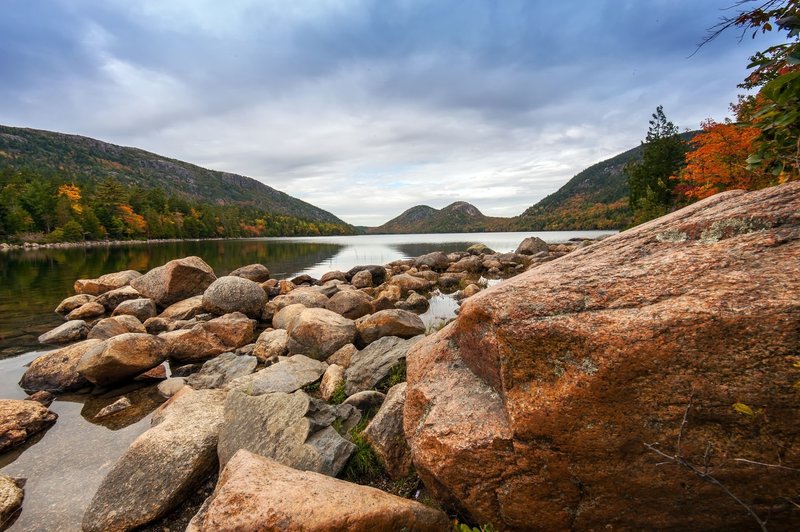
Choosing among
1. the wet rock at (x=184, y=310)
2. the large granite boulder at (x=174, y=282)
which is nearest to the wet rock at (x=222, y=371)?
the wet rock at (x=184, y=310)

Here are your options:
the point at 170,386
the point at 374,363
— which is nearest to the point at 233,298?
the point at 170,386

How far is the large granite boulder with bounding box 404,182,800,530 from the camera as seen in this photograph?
251 centimetres

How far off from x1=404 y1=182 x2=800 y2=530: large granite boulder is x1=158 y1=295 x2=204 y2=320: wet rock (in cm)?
1549

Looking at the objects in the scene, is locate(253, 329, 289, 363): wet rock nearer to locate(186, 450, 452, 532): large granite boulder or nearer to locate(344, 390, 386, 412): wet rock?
locate(344, 390, 386, 412): wet rock

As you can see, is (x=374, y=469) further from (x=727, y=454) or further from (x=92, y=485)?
(x=92, y=485)

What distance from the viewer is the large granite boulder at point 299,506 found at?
3004 mm

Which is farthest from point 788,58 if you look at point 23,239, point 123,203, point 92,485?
point 123,203

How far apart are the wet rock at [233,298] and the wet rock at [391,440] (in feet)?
41.3

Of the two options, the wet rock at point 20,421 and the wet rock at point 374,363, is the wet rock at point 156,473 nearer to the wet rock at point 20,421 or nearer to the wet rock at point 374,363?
the wet rock at point 374,363

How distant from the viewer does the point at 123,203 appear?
11631 centimetres

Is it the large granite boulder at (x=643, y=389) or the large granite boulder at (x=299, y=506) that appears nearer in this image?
the large granite boulder at (x=643, y=389)

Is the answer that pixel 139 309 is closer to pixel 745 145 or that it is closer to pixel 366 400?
pixel 366 400

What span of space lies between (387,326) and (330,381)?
3266mm

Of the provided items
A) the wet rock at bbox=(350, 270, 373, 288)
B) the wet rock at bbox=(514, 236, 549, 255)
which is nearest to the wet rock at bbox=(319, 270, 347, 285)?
the wet rock at bbox=(350, 270, 373, 288)
